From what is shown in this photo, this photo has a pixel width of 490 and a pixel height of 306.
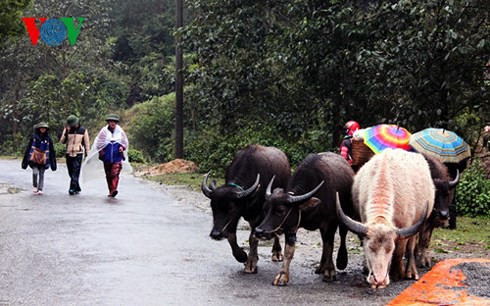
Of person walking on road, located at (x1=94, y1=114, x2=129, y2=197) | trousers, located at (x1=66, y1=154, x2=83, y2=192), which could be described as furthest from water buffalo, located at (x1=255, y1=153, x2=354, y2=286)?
trousers, located at (x1=66, y1=154, x2=83, y2=192)

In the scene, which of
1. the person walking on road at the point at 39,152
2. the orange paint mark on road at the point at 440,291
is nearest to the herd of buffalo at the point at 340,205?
the orange paint mark on road at the point at 440,291

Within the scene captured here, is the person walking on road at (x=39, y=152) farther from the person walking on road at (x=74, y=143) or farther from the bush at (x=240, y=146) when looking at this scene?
the bush at (x=240, y=146)

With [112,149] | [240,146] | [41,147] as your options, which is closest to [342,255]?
[112,149]

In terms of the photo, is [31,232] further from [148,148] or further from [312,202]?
[148,148]

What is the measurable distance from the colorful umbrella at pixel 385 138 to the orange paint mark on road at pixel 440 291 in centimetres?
241

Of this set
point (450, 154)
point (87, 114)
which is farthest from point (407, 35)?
point (87, 114)

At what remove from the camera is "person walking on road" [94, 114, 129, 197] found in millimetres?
16938

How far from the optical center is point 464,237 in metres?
12.9

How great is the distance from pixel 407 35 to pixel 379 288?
719cm

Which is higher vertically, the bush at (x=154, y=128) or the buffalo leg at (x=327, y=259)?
the bush at (x=154, y=128)

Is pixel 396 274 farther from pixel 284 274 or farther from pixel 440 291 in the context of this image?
pixel 284 274

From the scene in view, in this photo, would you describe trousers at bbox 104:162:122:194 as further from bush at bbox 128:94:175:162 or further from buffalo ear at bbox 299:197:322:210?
Answer: bush at bbox 128:94:175:162

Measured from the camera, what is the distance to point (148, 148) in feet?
127

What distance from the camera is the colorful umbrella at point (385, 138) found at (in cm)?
1138
